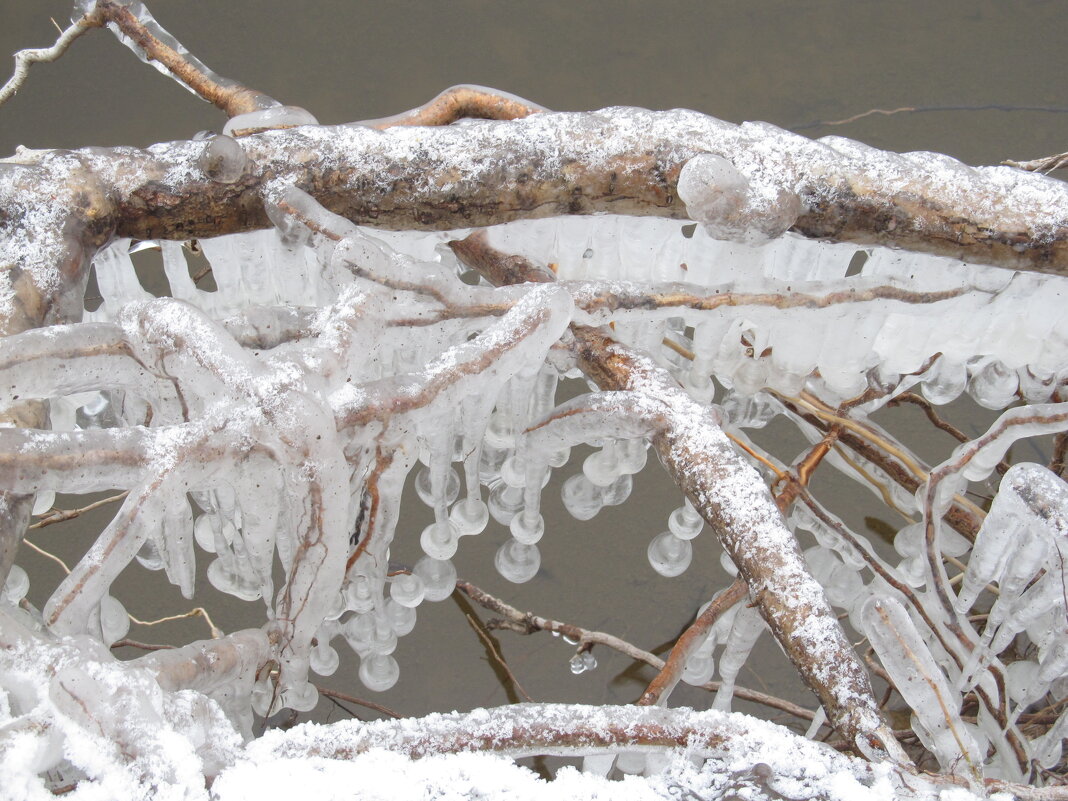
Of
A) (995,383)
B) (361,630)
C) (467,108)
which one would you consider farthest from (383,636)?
(995,383)

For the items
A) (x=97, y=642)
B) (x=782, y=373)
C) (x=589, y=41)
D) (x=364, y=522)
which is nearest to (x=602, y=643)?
(x=782, y=373)

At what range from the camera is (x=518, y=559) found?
1.21 metres

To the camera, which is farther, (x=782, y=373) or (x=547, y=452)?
(x=782, y=373)

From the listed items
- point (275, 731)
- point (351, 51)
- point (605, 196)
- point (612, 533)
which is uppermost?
point (351, 51)

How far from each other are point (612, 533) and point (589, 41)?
872mm

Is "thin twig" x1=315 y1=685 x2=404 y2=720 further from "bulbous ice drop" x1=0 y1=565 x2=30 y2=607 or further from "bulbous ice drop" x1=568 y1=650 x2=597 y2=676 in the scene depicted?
"bulbous ice drop" x1=0 y1=565 x2=30 y2=607

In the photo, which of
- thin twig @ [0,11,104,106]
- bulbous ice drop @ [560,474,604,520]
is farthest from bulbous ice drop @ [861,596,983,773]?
thin twig @ [0,11,104,106]

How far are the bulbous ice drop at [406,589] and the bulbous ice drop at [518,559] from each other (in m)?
0.11

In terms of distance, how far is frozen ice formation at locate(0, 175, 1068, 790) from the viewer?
2.35 ft

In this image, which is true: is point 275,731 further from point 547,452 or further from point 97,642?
point 547,452

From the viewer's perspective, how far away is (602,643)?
1.42 m

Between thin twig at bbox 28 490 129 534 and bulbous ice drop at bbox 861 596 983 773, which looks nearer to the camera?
bulbous ice drop at bbox 861 596 983 773

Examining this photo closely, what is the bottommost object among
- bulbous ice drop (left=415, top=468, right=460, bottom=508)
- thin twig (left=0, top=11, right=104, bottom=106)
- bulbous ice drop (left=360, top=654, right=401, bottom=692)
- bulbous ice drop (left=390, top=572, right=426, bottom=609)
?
bulbous ice drop (left=360, top=654, right=401, bottom=692)

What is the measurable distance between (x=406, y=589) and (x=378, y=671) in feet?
0.65
